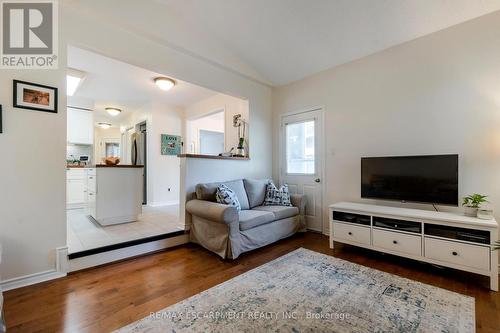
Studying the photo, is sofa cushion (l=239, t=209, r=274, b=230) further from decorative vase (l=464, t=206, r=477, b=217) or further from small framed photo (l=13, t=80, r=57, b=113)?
small framed photo (l=13, t=80, r=57, b=113)

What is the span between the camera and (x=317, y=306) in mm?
1729

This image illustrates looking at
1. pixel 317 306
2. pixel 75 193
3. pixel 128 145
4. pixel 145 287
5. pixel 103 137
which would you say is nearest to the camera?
pixel 317 306

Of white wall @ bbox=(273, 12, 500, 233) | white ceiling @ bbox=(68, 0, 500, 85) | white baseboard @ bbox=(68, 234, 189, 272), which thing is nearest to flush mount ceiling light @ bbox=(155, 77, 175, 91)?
white ceiling @ bbox=(68, 0, 500, 85)

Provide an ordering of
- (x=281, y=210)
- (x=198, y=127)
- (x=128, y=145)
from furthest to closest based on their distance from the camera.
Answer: (x=128, y=145)
(x=198, y=127)
(x=281, y=210)

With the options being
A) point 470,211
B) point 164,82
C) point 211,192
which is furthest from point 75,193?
point 470,211

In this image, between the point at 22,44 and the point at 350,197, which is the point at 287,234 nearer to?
the point at 350,197

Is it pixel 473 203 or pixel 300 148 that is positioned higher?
pixel 300 148

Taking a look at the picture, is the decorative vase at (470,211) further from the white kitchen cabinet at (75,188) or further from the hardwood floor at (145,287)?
the white kitchen cabinet at (75,188)

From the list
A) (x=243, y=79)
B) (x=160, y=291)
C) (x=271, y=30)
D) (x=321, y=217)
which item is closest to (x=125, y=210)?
(x=160, y=291)

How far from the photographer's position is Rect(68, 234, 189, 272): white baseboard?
2.28 metres

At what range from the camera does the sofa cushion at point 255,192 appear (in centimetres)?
353

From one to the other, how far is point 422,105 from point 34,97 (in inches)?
163

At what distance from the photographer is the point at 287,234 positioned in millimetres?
Answer: 3383

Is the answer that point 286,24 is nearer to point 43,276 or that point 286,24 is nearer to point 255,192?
point 255,192
